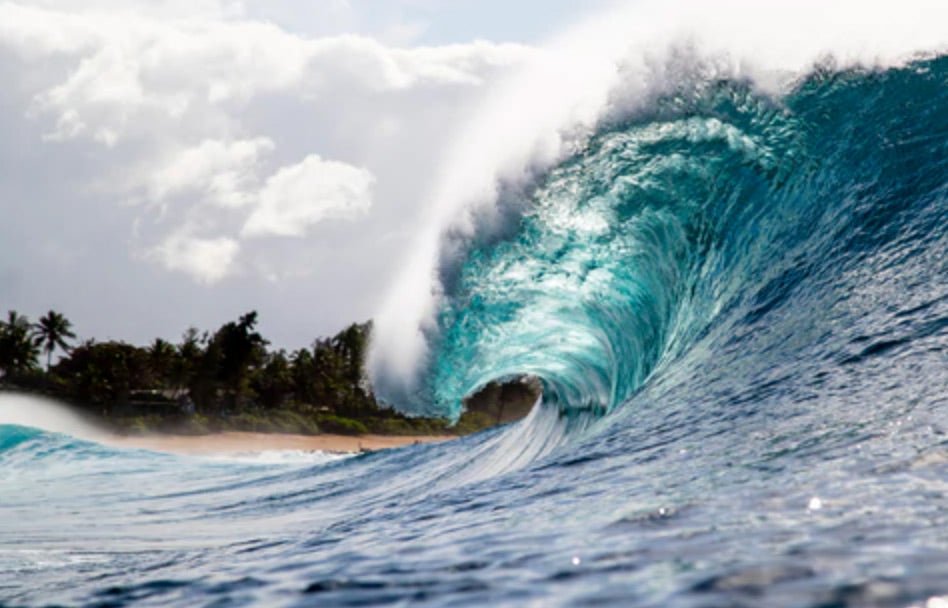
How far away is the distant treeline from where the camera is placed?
189ft

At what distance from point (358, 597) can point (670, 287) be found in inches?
282

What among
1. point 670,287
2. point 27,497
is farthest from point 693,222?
point 27,497

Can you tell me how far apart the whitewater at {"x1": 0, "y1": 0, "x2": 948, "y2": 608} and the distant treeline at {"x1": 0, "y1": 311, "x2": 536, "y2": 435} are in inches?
1710

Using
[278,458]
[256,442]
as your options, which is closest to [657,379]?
[278,458]

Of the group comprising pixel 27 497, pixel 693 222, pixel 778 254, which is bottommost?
pixel 27 497

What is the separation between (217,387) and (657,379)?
57699 millimetres

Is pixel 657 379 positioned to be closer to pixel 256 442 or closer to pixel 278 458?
pixel 278 458

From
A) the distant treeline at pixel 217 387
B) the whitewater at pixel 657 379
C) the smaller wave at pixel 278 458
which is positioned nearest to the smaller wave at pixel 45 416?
the distant treeline at pixel 217 387

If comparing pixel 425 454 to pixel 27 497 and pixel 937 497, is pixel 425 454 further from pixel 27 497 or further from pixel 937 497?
pixel 937 497

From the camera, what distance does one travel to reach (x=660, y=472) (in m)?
3.62

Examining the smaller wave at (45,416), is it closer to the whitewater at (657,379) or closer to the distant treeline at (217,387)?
the distant treeline at (217,387)

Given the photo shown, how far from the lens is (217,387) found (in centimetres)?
6181

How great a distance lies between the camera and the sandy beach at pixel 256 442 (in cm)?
4900

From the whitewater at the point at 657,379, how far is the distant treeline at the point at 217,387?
4342cm
